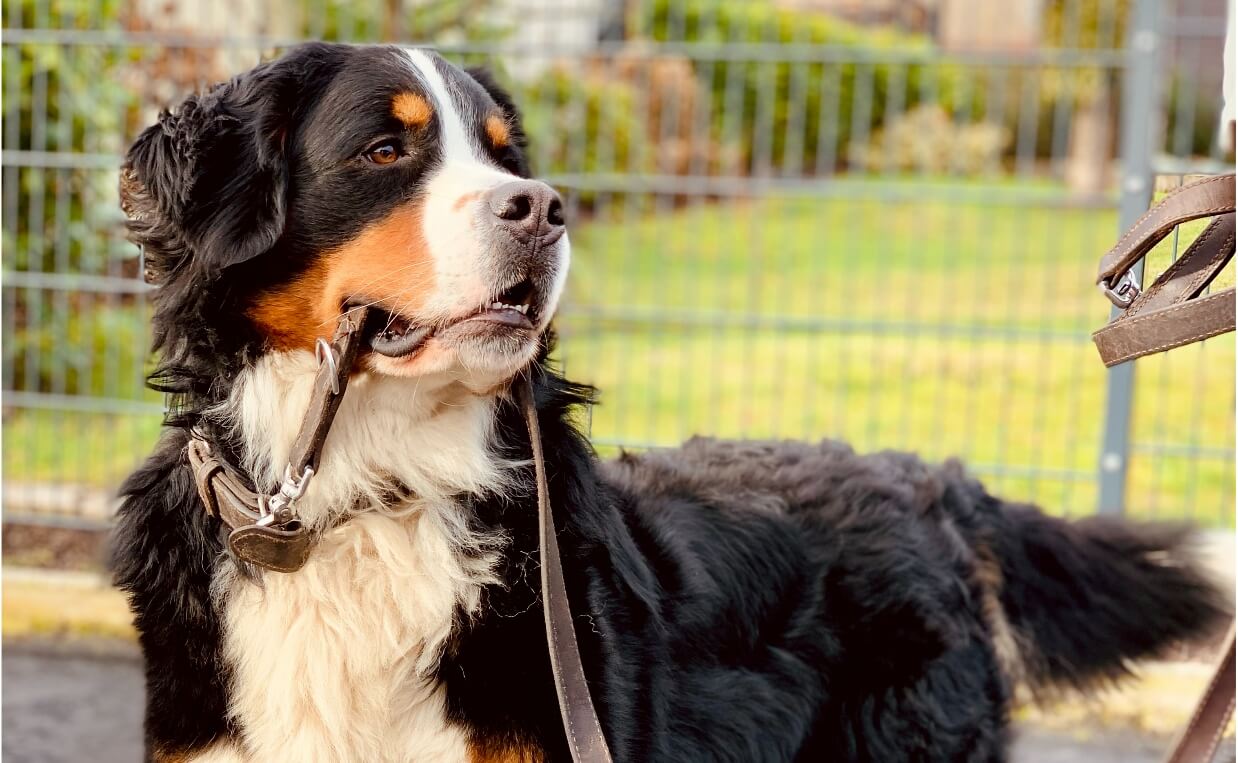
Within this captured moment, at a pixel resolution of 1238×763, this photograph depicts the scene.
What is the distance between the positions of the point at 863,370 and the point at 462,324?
7384mm

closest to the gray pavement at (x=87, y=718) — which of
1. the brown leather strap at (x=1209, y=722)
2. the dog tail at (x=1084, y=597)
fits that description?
the dog tail at (x=1084, y=597)

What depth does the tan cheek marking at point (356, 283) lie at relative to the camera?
2.30m

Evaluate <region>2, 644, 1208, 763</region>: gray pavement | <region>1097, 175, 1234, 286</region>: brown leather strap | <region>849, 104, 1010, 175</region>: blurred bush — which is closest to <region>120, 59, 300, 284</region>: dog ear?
<region>1097, 175, 1234, 286</region>: brown leather strap

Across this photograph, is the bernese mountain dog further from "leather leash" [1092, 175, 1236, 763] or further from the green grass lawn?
the green grass lawn

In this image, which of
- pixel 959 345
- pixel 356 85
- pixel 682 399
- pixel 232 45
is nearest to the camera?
pixel 356 85

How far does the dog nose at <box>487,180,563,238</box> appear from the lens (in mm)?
2271

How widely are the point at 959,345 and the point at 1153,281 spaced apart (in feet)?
25.4

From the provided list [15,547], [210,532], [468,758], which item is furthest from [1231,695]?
[15,547]

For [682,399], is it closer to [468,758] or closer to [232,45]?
[232,45]

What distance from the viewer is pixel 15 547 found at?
577 centimetres

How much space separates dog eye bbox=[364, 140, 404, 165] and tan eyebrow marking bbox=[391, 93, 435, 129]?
0.14 ft

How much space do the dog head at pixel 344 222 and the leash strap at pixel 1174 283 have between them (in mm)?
902

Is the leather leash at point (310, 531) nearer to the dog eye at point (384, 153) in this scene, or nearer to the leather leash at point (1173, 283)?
the dog eye at point (384, 153)

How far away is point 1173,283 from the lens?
2.09m
